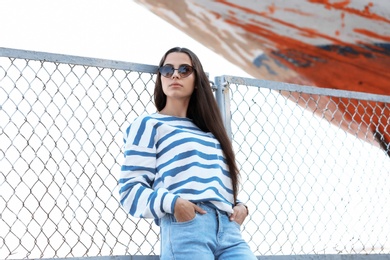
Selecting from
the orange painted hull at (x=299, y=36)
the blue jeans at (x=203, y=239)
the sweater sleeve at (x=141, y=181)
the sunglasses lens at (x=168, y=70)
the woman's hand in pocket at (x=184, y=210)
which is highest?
the orange painted hull at (x=299, y=36)

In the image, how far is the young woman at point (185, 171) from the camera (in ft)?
3.49

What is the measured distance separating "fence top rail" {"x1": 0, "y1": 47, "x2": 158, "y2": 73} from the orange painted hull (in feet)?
7.12

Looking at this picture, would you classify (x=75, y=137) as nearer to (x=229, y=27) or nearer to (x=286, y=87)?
(x=286, y=87)

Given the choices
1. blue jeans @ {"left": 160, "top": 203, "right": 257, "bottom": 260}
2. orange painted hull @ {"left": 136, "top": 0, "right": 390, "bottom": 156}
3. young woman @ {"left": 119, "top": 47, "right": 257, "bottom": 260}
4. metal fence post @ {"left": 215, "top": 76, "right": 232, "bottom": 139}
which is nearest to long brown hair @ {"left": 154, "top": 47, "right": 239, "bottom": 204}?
young woman @ {"left": 119, "top": 47, "right": 257, "bottom": 260}

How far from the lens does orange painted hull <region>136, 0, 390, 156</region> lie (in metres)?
3.47

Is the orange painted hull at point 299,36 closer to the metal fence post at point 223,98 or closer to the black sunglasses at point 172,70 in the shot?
the metal fence post at point 223,98

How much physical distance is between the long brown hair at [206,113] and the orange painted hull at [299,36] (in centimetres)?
224

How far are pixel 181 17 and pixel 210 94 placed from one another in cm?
270

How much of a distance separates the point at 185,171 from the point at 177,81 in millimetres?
197

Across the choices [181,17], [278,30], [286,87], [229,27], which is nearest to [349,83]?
[278,30]

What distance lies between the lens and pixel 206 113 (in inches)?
48.7

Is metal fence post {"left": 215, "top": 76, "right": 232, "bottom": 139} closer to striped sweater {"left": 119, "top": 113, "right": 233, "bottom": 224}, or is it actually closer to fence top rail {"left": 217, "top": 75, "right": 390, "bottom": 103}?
fence top rail {"left": 217, "top": 75, "right": 390, "bottom": 103}

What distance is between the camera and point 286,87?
1.63 meters

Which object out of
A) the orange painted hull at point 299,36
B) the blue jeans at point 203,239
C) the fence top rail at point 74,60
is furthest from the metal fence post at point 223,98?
the orange painted hull at point 299,36
